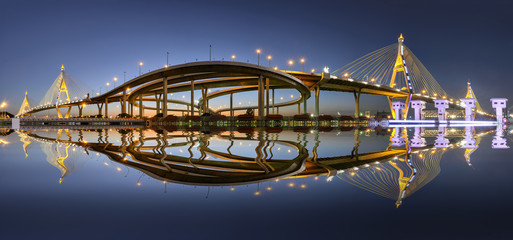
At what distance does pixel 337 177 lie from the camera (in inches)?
135

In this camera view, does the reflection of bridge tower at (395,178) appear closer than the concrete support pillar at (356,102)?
Yes

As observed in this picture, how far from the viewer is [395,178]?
338 centimetres

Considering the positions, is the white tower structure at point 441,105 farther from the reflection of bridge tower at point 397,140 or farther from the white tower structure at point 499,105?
the reflection of bridge tower at point 397,140

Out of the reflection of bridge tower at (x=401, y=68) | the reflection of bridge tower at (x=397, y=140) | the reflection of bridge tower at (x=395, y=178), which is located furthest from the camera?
the reflection of bridge tower at (x=401, y=68)

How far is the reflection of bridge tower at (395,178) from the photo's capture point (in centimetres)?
274

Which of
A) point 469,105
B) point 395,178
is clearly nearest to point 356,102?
point 469,105

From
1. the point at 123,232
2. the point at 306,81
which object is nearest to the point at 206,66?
the point at 306,81

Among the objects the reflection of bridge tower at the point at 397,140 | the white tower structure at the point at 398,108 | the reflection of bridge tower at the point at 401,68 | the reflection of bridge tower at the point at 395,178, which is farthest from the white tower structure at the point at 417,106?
the reflection of bridge tower at the point at 395,178

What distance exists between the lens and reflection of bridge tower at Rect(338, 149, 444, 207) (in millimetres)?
2743

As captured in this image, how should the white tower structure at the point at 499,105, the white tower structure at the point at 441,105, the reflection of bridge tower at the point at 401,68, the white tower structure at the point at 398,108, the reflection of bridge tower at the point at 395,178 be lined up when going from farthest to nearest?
the white tower structure at the point at 398,108 → the white tower structure at the point at 499,105 → the white tower structure at the point at 441,105 → the reflection of bridge tower at the point at 401,68 → the reflection of bridge tower at the point at 395,178

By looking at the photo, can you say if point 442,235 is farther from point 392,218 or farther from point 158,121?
point 158,121

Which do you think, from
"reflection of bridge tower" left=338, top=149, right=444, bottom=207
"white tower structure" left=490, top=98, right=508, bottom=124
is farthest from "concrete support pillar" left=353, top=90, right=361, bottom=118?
"reflection of bridge tower" left=338, top=149, right=444, bottom=207

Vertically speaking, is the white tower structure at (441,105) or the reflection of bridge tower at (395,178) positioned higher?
the white tower structure at (441,105)

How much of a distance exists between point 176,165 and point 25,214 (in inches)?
87.6
